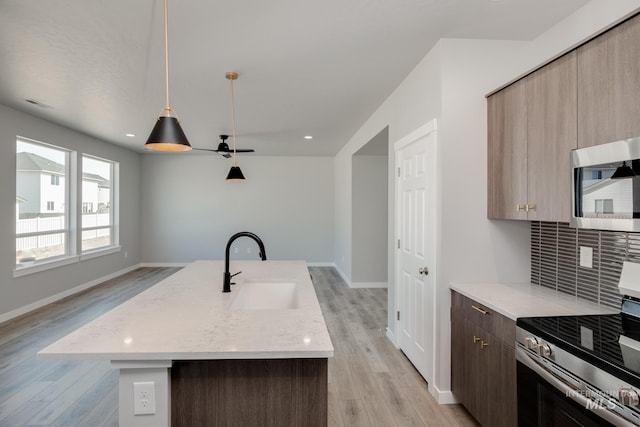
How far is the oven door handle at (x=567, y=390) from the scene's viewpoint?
1.11 metres

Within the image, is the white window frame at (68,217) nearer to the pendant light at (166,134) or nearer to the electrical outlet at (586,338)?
the pendant light at (166,134)

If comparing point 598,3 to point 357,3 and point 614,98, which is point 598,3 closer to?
point 614,98

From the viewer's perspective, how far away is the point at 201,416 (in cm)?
124

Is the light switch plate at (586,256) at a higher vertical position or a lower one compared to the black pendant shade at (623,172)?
lower

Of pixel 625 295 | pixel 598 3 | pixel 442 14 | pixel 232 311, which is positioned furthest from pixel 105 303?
pixel 598 3

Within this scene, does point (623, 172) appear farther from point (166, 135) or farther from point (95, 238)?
point (95, 238)

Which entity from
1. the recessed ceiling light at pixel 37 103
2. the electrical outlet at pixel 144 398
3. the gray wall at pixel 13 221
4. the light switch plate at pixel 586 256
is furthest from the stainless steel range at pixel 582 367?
the gray wall at pixel 13 221

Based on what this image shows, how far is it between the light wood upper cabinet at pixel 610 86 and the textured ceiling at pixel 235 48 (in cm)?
62

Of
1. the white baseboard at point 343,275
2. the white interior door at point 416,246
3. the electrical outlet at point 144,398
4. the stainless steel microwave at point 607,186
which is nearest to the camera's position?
the electrical outlet at point 144,398

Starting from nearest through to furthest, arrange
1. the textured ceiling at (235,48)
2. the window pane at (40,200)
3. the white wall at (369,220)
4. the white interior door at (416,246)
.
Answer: the textured ceiling at (235,48) → the white interior door at (416,246) → the window pane at (40,200) → the white wall at (369,220)

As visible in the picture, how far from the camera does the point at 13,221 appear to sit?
4.22 m

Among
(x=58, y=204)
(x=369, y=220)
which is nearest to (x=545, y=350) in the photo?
(x=369, y=220)

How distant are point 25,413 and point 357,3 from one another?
3472 mm

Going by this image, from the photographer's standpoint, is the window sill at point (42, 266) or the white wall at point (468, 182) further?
the window sill at point (42, 266)
